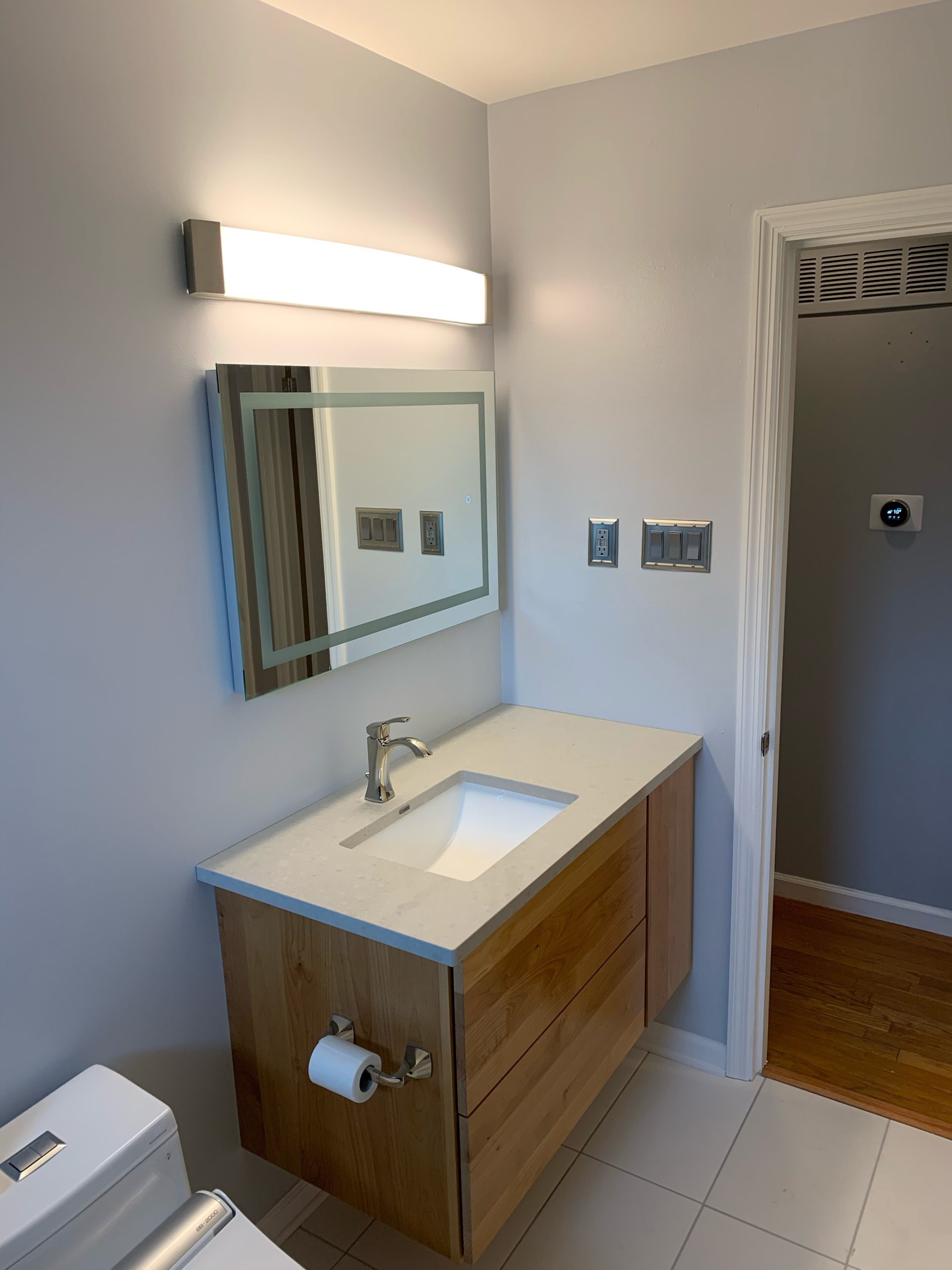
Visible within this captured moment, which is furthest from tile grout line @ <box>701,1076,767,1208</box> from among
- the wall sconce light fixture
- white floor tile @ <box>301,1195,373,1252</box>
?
the wall sconce light fixture

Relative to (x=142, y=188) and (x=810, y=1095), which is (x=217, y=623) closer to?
(x=142, y=188)

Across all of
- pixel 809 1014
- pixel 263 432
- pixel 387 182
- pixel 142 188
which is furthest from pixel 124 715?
pixel 809 1014

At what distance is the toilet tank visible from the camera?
3.94ft

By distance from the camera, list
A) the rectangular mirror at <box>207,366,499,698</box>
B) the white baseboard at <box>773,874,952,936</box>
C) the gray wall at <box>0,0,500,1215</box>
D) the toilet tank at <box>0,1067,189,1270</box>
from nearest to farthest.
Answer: the toilet tank at <box>0,1067,189,1270</box>, the gray wall at <box>0,0,500,1215</box>, the rectangular mirror at <box>207,366,499,698</box>, the white baseboard at <box>773,874,952,936</box>

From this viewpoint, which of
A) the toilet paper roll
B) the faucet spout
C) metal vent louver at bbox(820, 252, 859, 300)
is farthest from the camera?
metal vent louver at bbox(820, 252, 859, 300)

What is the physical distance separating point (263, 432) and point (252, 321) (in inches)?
7.5

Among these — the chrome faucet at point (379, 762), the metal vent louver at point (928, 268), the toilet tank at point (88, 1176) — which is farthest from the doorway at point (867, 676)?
the toilet tank at point (88, 1176)

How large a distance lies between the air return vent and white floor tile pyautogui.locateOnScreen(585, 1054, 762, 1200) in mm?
1939

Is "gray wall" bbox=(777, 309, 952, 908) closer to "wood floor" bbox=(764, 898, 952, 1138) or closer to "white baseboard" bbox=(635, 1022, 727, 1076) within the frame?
"wood floor" bbox=(764, 898, 952, 1138)

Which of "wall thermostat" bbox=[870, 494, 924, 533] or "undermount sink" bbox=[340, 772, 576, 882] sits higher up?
"wall thermostat" bbox=[870, 494, 924, 533]

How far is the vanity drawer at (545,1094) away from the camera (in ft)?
4.92

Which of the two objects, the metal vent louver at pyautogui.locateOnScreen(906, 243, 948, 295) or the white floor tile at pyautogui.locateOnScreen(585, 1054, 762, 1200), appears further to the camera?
the metal vent louver at pyautogui.locateOnScreen(906, 243, 948, 295)

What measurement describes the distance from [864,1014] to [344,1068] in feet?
5.31

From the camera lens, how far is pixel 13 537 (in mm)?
1310
